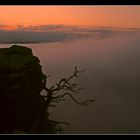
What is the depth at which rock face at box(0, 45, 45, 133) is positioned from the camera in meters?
2.50

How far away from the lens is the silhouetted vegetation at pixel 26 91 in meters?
2.45

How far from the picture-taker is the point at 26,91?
2.78m

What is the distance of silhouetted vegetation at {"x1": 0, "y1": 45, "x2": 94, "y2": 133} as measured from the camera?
96.6 inches

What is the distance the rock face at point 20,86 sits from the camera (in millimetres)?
2504

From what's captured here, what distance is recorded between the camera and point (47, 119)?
267cm

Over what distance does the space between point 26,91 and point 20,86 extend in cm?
9

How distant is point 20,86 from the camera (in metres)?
2.82
